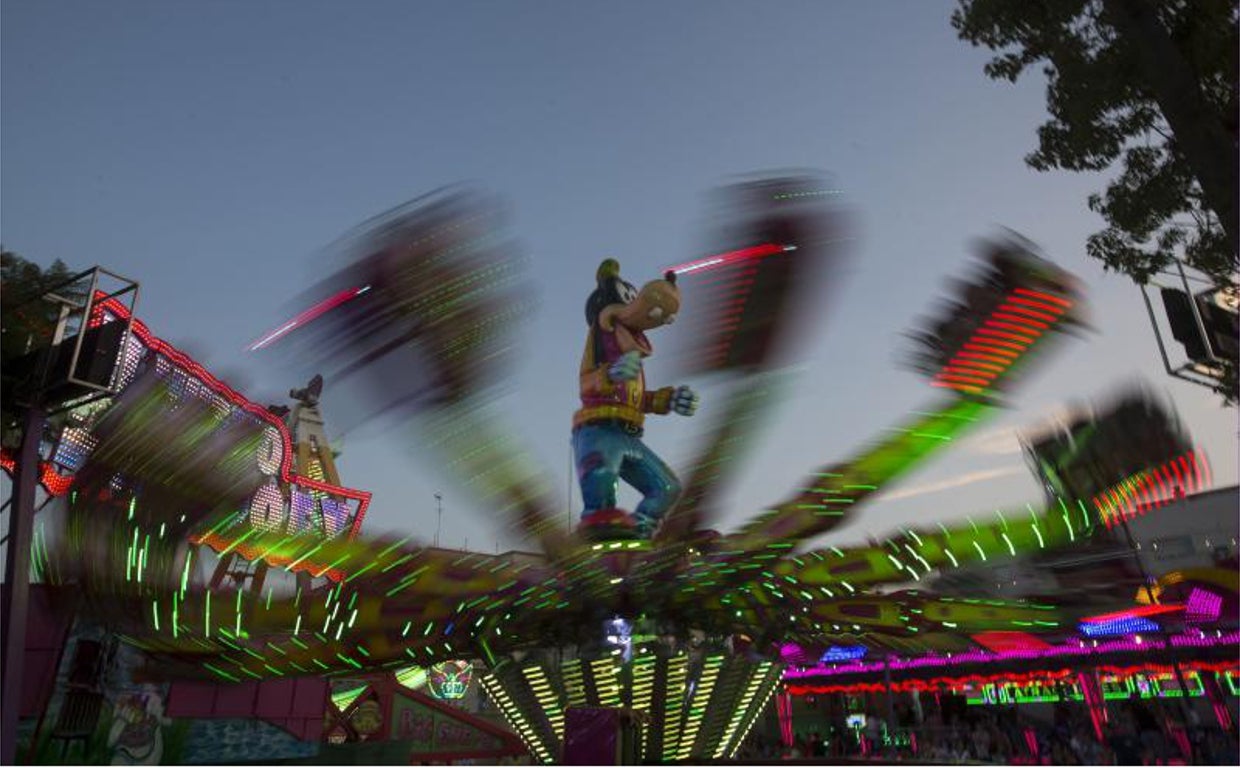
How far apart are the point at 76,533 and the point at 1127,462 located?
13.5 m

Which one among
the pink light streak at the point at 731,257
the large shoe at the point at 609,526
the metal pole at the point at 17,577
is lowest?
the metal pole at the point at 17,577

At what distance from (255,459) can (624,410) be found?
10.1 meters

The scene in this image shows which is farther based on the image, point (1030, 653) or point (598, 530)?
point (1030, 653)

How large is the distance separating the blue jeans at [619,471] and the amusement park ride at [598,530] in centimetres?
9

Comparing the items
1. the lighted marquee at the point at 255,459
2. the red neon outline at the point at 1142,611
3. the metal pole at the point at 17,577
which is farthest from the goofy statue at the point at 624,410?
the red neon outline at the point at 1142,611

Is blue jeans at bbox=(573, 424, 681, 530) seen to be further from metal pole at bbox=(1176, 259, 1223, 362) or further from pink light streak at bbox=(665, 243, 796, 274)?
metal pole at bbox=(1176, 259, 1223, 362)

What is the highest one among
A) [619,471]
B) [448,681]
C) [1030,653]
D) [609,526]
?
[619,471]

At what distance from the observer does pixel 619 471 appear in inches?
456

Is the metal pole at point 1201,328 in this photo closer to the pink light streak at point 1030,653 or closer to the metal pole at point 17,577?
the pink light streak at point 1030,653

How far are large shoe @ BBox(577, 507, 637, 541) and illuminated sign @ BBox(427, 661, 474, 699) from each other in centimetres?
2554

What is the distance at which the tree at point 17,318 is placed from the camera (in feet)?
28.4

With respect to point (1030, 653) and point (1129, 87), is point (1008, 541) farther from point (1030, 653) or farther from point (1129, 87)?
point (1030, 653)

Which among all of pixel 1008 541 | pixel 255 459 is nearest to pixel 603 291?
pixel 1008 541

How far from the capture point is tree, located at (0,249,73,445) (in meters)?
8.66
